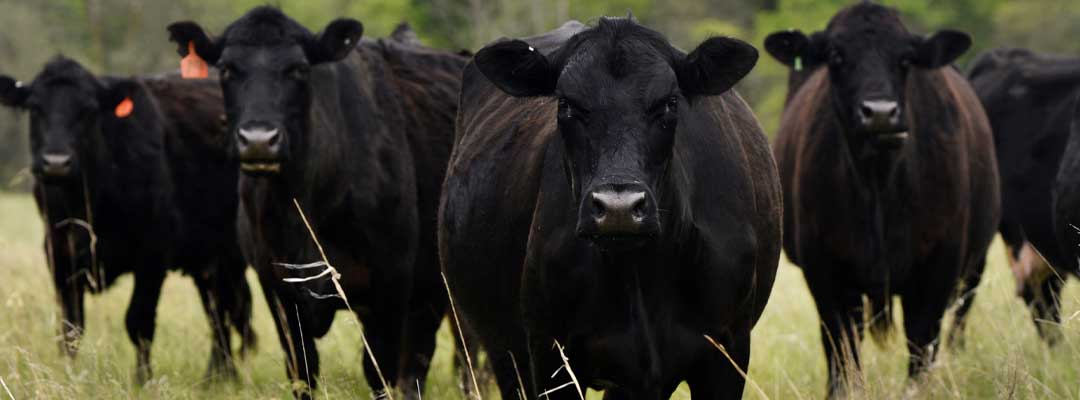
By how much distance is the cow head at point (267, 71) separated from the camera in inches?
244

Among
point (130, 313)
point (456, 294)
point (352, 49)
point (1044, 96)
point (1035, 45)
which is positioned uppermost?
point (352, 49)

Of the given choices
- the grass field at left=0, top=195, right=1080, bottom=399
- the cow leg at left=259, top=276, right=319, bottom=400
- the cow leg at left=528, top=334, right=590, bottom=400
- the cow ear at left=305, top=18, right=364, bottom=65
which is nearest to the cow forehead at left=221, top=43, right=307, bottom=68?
the cow ear at left=305, top=18, right=364, bottom=65

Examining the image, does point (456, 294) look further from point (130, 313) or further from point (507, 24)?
point (507, 24)

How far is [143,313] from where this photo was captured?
349 inches

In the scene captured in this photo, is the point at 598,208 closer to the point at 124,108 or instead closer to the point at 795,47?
the point at 795,47

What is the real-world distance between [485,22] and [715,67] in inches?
1308

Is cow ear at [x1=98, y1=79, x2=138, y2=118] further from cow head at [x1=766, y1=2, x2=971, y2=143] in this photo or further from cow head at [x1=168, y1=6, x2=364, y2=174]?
cow head at [x1=766, y1=2, x2=971, y2=143]

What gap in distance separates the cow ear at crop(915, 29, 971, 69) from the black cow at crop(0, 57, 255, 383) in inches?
179

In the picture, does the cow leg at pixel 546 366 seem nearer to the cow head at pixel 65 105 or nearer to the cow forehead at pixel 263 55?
the cow forehead at pixel 263 55

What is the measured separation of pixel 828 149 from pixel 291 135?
3.00 metres

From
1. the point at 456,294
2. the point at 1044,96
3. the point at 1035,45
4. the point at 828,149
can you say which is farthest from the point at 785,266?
the point at 1035,45

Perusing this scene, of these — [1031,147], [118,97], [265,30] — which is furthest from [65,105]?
[1031,147]

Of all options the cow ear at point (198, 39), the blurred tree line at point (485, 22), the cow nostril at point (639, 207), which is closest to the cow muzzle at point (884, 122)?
the cow ear at point (198, 39)

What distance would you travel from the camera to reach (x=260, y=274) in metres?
6.80
